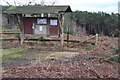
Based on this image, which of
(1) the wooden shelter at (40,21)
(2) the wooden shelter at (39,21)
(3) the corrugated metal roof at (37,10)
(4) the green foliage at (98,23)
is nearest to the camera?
(3) the corrugated metal roof at (37,10)

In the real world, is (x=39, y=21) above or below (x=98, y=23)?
below

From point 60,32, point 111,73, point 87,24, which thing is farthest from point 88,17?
point 111,73

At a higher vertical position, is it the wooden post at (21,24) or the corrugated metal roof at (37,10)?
the corrugated metal roof at (37,10)

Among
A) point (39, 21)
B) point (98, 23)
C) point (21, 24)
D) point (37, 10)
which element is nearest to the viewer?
point (37, 10)

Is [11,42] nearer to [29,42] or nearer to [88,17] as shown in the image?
[29,42]

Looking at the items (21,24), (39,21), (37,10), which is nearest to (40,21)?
(39,21)

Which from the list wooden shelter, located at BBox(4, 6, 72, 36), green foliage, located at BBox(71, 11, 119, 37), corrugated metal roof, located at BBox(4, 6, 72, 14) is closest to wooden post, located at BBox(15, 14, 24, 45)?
wooden shelter, located at BBox(4, 6, 72, 36)

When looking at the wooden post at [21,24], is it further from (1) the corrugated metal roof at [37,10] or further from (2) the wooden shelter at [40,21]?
(1) the corrugated metal roof at [37,10]

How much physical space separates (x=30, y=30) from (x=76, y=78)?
402 inches

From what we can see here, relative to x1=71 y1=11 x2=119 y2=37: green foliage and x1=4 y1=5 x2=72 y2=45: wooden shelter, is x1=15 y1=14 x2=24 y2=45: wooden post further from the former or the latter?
x1=71 y1=11 x2=119 y2=37: green foliage

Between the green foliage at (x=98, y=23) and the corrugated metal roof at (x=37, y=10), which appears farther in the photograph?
the green foliage at (x=98, y=23)

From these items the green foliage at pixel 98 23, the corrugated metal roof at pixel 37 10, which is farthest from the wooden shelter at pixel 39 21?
the green foliage at pixel 98 23

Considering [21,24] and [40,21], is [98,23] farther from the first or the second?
[21,24]

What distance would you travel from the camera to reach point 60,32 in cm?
1480
